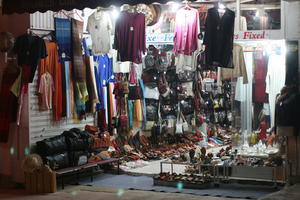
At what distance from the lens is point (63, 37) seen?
38.8ft

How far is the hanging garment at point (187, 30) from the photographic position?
11.1 m

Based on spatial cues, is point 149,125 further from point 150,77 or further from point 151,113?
point 150,77

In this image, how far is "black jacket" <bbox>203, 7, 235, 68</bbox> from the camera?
10094mm

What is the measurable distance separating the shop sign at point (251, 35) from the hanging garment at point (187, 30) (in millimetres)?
828

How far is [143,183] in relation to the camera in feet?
37.7

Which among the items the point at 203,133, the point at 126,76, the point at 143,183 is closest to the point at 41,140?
the point at 143,183

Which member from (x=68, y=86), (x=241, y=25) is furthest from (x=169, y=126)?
(x=241, y=25)

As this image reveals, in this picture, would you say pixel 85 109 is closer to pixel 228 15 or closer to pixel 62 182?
pixel 62 182

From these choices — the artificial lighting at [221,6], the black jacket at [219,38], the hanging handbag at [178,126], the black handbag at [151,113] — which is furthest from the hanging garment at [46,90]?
the hanging handbag at [178,126]

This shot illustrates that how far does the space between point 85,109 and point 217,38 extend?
3909 millimetres

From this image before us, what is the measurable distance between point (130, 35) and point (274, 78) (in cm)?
315

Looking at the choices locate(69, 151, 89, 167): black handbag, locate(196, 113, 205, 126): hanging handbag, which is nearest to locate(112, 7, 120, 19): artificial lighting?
locate(69, 151, 89, 167): black handbag

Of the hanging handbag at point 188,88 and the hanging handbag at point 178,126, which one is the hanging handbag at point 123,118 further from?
the hanging handbag at point 188,88

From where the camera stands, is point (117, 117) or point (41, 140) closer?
point (41, 140)
